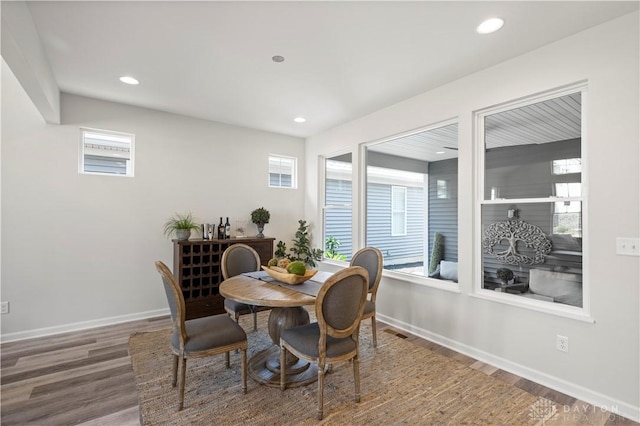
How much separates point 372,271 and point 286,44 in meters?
2.34

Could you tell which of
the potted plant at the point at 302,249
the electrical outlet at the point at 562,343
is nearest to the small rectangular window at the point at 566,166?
the electrical outlet at the point at 562,343

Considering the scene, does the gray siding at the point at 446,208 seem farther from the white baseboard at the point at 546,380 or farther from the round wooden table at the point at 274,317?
the round wooden table at the point at 274,317

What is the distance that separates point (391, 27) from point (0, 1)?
8.00ft

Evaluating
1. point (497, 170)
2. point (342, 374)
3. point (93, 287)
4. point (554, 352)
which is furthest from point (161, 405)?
point (497, 170)

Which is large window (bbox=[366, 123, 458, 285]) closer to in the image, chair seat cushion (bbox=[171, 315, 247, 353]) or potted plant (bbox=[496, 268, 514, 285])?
potted plant (bbox=[496, 268, 514, 285])

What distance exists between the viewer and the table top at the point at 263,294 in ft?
7.11

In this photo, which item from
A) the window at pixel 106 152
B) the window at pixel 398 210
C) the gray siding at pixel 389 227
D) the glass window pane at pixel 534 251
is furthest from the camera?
the window at pixel 398 210

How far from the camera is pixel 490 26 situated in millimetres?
2312

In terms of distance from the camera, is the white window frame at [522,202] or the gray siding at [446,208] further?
the gray siding at [446,208]

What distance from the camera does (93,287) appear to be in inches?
149

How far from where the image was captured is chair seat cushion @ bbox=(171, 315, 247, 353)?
217 cm

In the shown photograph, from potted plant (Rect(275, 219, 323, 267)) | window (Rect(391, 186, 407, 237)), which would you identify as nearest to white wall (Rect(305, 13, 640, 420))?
window (Rect(391, 186, 407, 237))

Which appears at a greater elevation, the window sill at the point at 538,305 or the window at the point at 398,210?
the window at the point at 398,210

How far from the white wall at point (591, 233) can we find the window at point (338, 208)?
1886 millimetres
